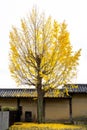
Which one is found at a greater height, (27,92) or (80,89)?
(80,89)

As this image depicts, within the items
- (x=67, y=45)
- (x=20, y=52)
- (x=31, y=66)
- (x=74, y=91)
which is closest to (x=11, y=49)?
(x=20, y=52)

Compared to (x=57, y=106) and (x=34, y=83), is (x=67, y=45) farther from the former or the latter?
(x=57, y=106)

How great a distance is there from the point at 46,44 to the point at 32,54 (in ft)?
4.26

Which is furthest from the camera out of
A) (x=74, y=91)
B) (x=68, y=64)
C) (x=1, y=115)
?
(x=74, y=91)

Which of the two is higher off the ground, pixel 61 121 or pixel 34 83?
pixel 34 83

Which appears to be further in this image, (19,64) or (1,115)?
(19,64)

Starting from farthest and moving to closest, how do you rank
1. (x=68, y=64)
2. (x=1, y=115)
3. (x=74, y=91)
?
(x=74, y=91) < (x=68, y=64) < (x=1, y=115)

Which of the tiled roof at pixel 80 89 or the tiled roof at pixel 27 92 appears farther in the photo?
the tiled roof at pixel 27 92

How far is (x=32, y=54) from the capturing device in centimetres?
1923

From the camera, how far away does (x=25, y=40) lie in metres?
19.7

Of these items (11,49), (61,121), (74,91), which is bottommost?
(61,121)

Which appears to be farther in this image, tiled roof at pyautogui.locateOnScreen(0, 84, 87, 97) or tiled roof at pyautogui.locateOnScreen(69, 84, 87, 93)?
tiled roof at pyautogui.locateOnScreen(0, 84, 87, 97)

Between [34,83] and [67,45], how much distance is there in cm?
380

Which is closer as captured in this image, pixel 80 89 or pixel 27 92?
pixel 80 89
